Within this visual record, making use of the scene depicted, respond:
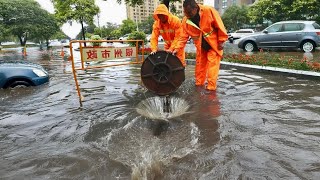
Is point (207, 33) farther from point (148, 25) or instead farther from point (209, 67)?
point (148, 25)

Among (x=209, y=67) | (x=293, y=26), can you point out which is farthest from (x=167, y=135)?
(x=293, y=26)

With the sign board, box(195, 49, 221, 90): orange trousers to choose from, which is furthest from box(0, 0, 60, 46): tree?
box(195, 49, 221, 90): orange trousers

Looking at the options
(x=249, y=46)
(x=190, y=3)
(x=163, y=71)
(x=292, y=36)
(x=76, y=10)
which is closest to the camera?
(x=163, y=71)

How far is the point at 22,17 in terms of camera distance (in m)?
36.2

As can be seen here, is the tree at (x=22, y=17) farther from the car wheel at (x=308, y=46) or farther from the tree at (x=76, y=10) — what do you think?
the car wheel at (x=308, y=46)

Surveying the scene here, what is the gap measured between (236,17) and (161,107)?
4893 centimetres

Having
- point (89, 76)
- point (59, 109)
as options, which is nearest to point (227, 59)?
point (89, 76)

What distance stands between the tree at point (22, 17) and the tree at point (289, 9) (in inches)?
1142

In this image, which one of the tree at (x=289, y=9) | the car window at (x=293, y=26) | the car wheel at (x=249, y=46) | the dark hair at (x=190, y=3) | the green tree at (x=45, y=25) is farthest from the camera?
the green tree at (x=45, y=25)

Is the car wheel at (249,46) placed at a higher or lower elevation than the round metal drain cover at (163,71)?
higher

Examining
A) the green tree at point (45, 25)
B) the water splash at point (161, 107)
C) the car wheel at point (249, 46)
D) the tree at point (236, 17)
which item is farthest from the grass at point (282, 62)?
the tree at point (236, 17)

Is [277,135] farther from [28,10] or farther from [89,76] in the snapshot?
[28,10]

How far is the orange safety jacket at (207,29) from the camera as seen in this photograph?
5.06m

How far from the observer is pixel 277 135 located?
3424mm
